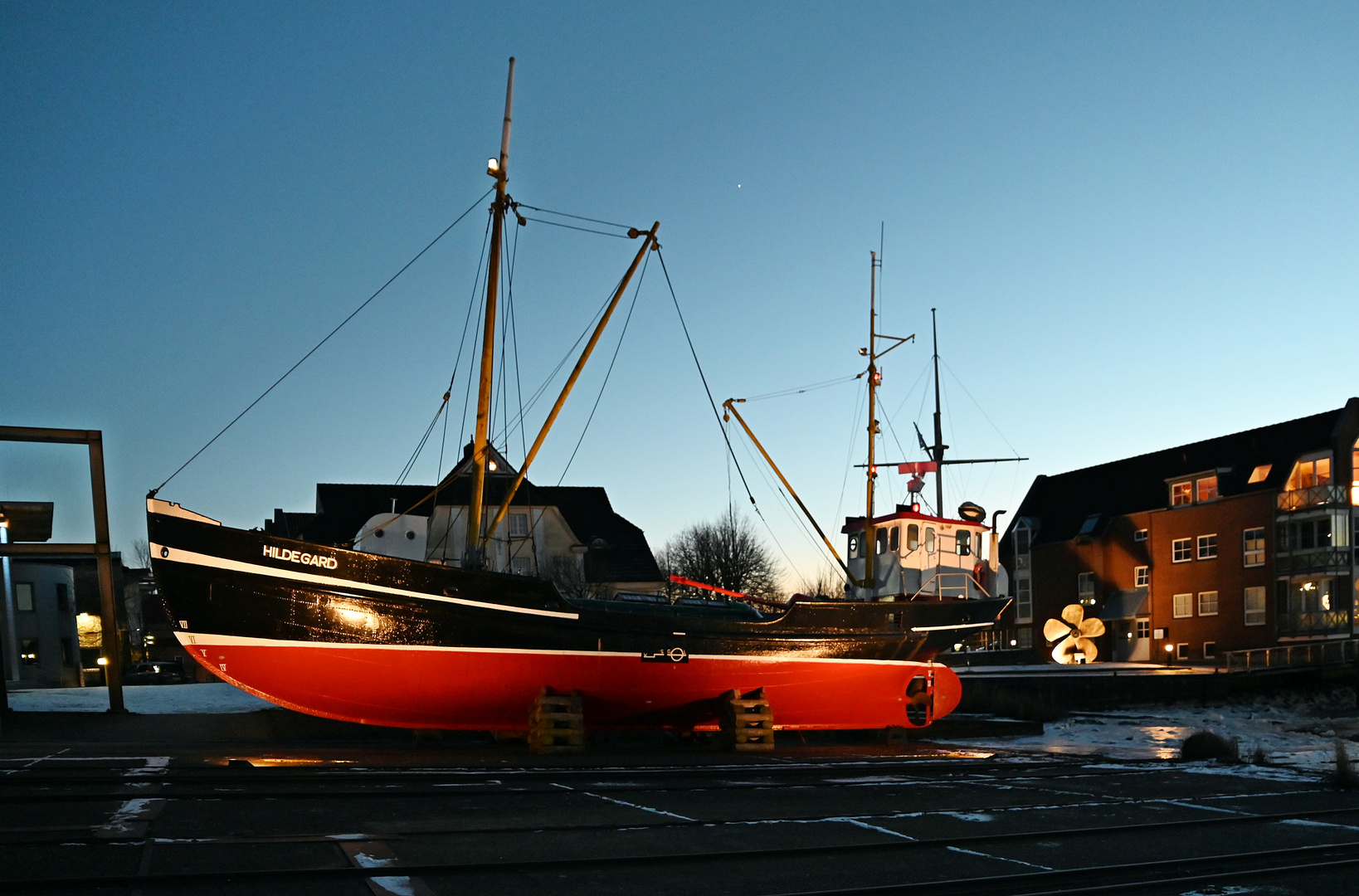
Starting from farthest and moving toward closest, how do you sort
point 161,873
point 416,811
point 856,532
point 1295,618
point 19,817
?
1. point 1295,618
2. point 856,532
3. point 416,811
4. point 19,817
5. point 161,873

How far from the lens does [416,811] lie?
386 inches

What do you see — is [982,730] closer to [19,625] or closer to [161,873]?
[161,873]

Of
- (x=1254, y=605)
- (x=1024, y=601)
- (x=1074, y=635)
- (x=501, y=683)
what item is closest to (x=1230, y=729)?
(x=1074, y=635)

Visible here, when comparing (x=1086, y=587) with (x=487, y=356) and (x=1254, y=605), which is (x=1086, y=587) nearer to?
(x=1254, y=605)

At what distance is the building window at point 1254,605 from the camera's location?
47.0 meters

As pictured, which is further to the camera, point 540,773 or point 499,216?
point 499,216

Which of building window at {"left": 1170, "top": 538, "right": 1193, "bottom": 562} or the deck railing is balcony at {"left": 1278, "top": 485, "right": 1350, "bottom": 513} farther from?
the deck railing

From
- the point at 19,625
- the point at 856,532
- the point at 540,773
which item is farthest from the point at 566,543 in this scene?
the point at 540,773

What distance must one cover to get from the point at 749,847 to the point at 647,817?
1502 millimetres

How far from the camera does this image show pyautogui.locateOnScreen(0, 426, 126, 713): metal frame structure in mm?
16141

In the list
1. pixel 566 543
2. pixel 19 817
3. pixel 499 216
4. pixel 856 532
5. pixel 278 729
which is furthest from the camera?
pixel 566 543

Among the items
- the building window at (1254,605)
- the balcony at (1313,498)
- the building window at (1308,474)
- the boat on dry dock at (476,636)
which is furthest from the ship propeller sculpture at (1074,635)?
the boat on dry dock at (476,636)

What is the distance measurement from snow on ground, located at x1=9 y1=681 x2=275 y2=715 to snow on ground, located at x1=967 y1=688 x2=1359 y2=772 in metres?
13.2

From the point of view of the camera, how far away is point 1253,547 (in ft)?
157
